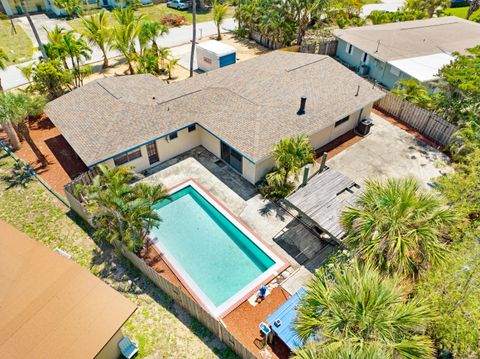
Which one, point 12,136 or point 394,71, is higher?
point 394,71

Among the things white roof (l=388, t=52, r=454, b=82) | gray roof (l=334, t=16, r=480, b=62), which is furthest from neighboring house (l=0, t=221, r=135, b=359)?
gray roof (l=334, t=16, r=480, b=62)

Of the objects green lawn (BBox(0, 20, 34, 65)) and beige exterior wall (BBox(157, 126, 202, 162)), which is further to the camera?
green lawn (BBox(0, 20, 34, 65))

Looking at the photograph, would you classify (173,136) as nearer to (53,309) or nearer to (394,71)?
(53,309)

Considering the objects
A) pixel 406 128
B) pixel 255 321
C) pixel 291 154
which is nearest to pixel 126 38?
pixel 291 154

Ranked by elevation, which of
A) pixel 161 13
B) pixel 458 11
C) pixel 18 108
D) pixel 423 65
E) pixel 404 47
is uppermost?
pixel 404 47

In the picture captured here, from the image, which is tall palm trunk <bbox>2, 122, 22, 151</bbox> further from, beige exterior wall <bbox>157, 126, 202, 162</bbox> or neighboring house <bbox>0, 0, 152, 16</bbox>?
neighboring house <bbox>0, 0, 152, 16</bbox>
